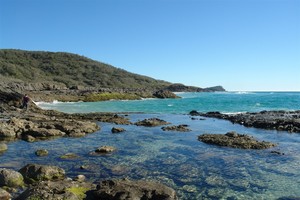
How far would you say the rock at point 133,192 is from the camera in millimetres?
13102

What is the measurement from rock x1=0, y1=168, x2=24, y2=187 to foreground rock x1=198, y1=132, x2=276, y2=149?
16682 mm

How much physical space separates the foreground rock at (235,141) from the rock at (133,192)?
1379cm

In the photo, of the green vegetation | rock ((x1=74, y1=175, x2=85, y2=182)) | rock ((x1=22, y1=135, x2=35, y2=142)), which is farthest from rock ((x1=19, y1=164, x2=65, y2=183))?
the green vegetation

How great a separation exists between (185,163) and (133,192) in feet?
25.4

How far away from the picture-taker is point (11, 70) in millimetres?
175625

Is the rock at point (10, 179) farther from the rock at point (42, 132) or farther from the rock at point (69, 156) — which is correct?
the rock at point (42, 132)

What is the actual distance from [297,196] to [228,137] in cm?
1449

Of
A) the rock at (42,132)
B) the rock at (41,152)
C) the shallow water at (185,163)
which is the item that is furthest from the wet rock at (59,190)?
the rock at (42,132)

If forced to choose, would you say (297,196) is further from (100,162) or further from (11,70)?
(11,70)

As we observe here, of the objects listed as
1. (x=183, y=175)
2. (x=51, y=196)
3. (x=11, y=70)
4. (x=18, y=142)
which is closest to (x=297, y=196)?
(x=183, y=175)

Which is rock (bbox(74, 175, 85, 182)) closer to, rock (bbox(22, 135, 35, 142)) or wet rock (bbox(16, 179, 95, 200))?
wet rock (bbox(16, 179, 95, 200))

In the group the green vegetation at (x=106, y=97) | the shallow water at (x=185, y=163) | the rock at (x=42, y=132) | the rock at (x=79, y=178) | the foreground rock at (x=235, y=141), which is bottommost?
the shallow water at (x=185, y=163)

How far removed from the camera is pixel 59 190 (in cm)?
1303

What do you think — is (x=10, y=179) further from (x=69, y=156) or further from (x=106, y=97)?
(x=106, y=97)
